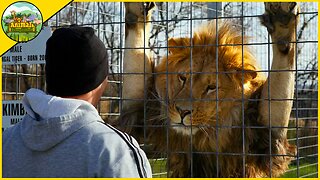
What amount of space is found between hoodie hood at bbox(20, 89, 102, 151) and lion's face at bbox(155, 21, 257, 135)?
1.64 m

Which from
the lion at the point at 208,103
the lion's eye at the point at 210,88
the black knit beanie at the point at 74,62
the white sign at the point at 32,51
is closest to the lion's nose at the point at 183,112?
the lion at the point at 208,103

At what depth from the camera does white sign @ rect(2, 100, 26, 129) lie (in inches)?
124

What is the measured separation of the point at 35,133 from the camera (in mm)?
1554

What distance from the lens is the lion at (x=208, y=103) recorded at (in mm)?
3202

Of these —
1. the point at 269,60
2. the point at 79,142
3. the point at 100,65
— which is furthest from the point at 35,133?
the point at 269,60

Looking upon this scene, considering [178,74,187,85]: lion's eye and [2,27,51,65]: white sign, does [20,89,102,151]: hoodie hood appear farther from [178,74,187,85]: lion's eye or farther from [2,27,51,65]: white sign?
[178,74,187,85]: lion's eye

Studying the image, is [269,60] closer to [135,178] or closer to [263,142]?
[263,142]

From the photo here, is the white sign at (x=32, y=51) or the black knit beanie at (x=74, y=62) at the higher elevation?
the white sign at (x=32, y=51)

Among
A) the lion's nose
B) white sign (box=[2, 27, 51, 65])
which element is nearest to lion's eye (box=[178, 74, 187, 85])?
the lion's nose

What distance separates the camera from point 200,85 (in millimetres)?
3418

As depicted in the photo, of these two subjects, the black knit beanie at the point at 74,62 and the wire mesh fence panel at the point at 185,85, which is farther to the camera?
the wire mesh fence panel at the point at 185,85

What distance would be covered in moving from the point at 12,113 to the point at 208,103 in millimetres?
1019

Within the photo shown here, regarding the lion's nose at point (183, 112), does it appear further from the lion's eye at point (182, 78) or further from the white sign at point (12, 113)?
the white sign at point (12, 113)

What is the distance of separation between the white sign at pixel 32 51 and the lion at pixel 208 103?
18.6 inches
